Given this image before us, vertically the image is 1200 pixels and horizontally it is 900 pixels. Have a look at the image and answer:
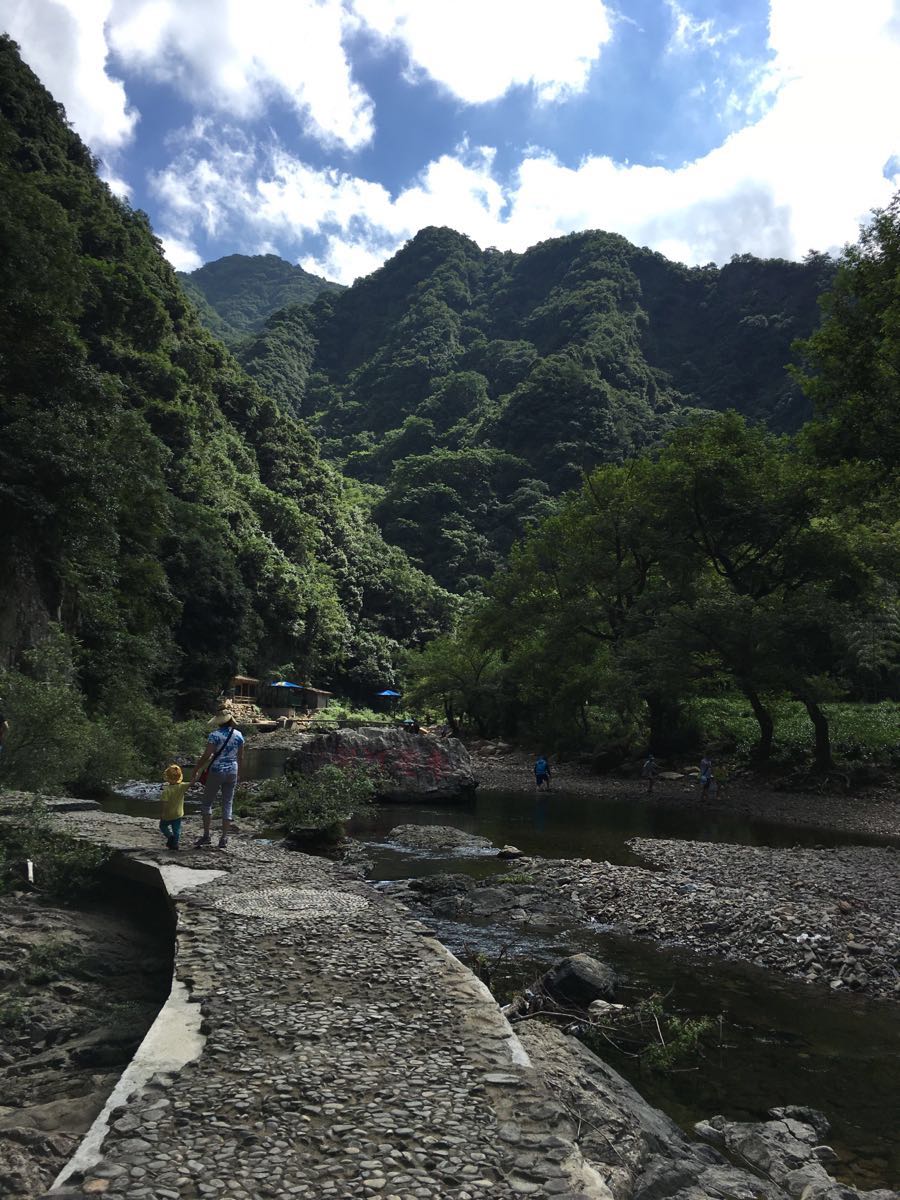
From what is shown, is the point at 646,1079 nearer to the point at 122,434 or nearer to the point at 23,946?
the point at 23,946

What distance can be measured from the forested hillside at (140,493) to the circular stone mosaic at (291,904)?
1347 centimetres

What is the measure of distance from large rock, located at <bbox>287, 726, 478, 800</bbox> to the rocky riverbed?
14.6m

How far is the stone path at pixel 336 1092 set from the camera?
11.6 feet

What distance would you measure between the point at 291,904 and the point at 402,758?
18157mm

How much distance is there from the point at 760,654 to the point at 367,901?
2041 centimetres

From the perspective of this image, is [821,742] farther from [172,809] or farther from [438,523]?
[438,523]

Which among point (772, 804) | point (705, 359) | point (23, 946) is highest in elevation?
point (705, 359)

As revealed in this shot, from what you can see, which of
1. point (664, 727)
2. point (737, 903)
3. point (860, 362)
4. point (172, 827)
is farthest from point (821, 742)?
point (172, 827)

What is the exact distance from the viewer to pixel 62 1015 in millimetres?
6906

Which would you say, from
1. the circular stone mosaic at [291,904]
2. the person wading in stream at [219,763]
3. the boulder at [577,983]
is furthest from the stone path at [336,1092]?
the person wading in stream at [219,763]

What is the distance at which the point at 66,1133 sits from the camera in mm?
4641

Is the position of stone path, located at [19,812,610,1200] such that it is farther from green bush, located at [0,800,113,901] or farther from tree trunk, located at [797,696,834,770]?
tree trunk, located at [797,696,834,770]

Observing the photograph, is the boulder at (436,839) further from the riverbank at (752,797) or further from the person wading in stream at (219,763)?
the riverbank at (752,797)

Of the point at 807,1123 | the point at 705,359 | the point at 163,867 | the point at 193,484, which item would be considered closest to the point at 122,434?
the point at 163,867
